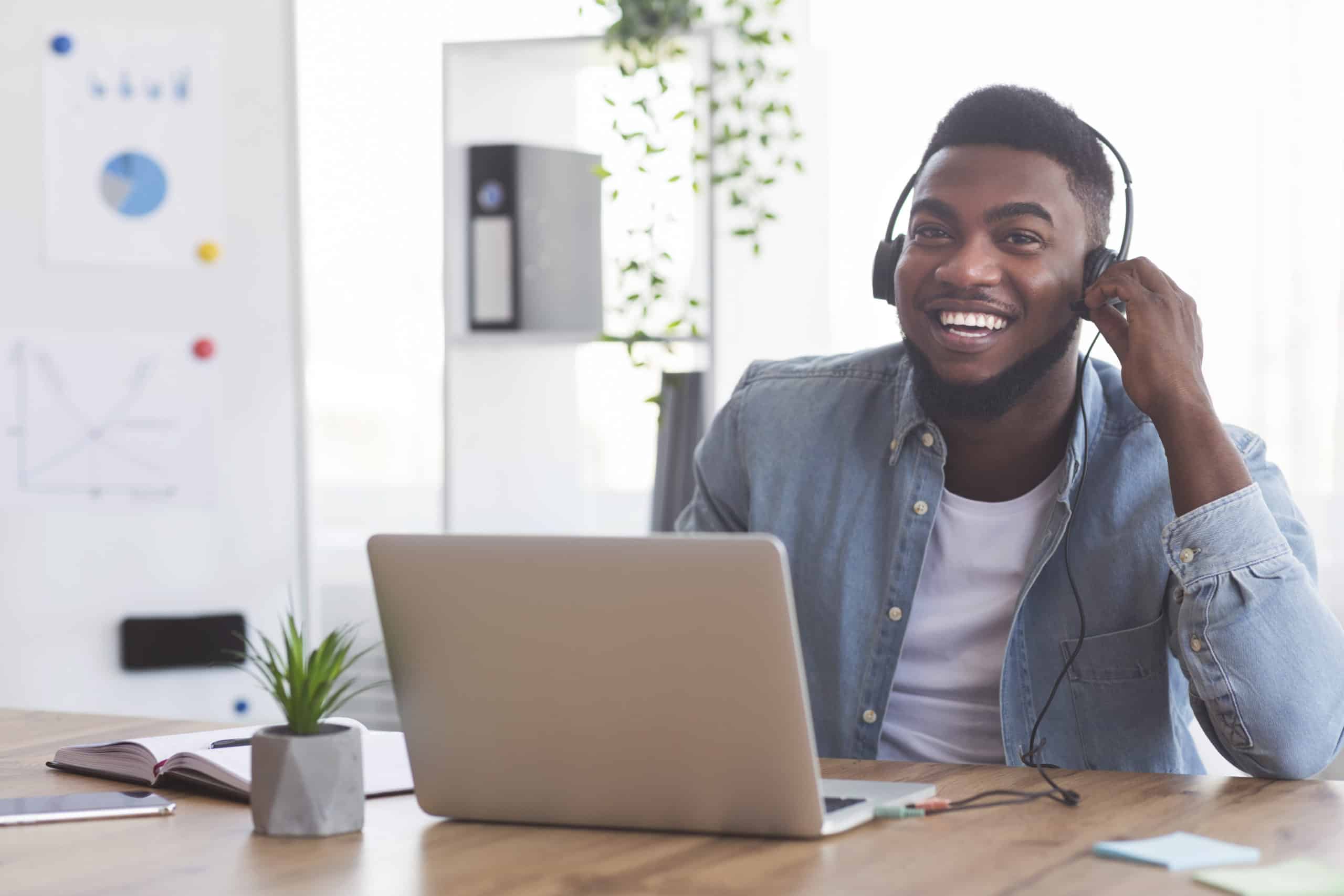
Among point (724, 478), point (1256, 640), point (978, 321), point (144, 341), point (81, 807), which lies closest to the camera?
point (81, 807)

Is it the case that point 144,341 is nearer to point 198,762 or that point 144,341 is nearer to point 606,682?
point 198,762

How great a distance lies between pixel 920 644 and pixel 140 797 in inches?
32.8

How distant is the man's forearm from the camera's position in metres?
1.49

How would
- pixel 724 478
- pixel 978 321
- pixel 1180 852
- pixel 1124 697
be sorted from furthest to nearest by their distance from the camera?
pixel 724 478
pixel 978 321
pixel 1124 697
pixel 1180 852

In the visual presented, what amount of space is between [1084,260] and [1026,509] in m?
0.29

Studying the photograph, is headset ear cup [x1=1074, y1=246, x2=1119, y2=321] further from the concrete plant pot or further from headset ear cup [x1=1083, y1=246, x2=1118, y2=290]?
the concrete plant pot

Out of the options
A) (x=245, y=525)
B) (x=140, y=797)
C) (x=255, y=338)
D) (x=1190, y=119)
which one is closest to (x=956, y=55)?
(x=1190, y=119)

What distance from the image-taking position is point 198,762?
131cm

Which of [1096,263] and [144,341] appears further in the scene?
[144,341]

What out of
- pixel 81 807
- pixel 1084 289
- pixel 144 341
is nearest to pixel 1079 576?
pixel 1084 289

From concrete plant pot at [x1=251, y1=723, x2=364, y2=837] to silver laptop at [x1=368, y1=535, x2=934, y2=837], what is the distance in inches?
2.1

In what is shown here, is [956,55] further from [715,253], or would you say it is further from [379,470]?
[379,470]

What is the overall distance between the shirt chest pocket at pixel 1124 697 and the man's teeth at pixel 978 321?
354mm

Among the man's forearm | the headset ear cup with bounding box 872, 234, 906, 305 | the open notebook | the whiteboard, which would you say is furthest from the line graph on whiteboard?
the man's forearm
